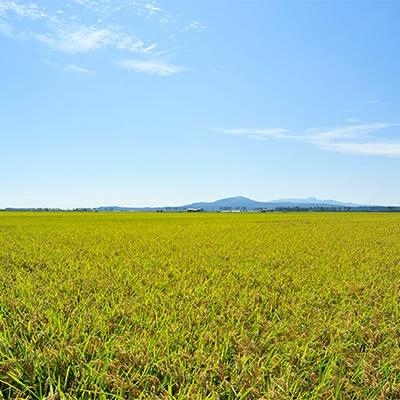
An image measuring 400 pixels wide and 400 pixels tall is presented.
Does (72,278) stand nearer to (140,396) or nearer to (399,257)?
(140,396)

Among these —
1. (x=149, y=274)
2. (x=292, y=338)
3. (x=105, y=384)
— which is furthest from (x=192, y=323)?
(x=149, y=274)

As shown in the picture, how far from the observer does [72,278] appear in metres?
6.16

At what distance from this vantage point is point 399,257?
9.51 m

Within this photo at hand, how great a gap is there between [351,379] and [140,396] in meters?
1.55

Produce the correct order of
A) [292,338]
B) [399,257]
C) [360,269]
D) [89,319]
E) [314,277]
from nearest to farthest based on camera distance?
[292,338] → [89,319] → [314,277] → [360,269] → [399,257]

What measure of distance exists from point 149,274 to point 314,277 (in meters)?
2.82

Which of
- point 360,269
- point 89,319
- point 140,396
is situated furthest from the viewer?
point 360,269

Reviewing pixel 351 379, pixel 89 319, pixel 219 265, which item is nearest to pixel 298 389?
pixel 351 379

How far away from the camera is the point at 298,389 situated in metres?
2.58

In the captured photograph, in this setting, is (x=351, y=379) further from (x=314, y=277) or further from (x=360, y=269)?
(x=360, y=269)

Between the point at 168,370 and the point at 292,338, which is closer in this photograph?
the point at 168,370

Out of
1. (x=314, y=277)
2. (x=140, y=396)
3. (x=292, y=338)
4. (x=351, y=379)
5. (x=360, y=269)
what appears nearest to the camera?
(x=140, y=396)

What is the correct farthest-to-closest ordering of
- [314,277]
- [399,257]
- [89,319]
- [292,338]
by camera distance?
[399,257]
[314,277]
[89,319]
[292,338]

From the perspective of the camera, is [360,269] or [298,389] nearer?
[298,389]
